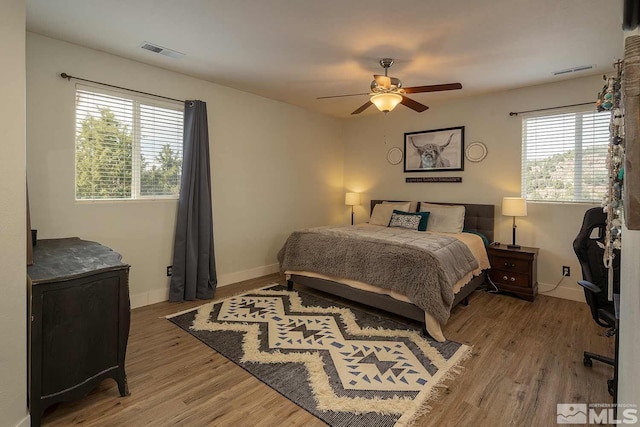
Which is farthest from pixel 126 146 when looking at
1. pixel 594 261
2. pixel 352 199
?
pixel 594 261

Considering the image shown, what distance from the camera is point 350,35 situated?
2750 mm

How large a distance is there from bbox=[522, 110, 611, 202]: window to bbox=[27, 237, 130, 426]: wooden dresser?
4534mm

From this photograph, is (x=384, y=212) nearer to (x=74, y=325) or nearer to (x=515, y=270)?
(x=515, y=270)

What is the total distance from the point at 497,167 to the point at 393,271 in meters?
2.44

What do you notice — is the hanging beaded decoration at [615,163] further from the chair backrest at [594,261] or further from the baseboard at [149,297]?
the baseboard at [149,297]

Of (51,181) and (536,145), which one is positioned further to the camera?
(536,145)

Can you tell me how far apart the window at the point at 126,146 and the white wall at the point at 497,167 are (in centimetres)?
322

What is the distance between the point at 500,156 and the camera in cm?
437

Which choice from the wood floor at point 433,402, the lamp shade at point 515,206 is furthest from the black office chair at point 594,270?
the lamp shade at point 515,206

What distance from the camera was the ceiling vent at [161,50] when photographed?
3014mm

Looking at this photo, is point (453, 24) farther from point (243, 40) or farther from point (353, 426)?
point (353, 426)

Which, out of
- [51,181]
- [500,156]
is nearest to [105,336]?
[51,181]

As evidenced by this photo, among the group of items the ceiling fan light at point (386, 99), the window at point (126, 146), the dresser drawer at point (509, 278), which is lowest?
the dresser drawer at point (509, 278)

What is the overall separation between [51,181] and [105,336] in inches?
70.5
